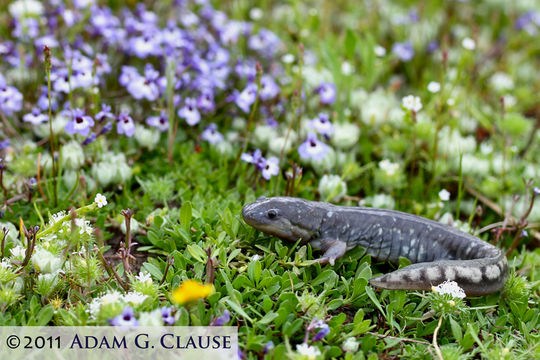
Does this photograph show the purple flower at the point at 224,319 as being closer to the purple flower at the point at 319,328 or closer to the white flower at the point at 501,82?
the purple flower at the point at 319,328

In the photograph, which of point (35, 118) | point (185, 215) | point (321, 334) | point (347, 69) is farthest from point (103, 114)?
point (347, 69)

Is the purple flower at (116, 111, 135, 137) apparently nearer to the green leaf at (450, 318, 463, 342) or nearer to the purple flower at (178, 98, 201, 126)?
the purple flower at (178, 98, 201, 126)

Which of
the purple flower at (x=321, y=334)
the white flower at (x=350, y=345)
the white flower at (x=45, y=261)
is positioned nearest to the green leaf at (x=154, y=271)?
the white flower at (x=45, y=261)

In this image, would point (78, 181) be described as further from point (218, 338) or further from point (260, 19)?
point (260, 19)

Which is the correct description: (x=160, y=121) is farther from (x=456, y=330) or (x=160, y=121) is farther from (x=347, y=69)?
(x=456, y=330)

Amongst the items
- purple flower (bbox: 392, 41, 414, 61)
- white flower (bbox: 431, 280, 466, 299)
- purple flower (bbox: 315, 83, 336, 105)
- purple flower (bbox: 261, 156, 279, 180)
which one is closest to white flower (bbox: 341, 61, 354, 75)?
purple flower (bbox: 315, 83, 336, 105)

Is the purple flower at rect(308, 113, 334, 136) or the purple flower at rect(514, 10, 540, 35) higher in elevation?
the purple flower at rect(514, 10, 540, 35)

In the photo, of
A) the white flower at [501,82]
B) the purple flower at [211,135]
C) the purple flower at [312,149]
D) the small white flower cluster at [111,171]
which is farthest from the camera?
the white flower at [501,82]
